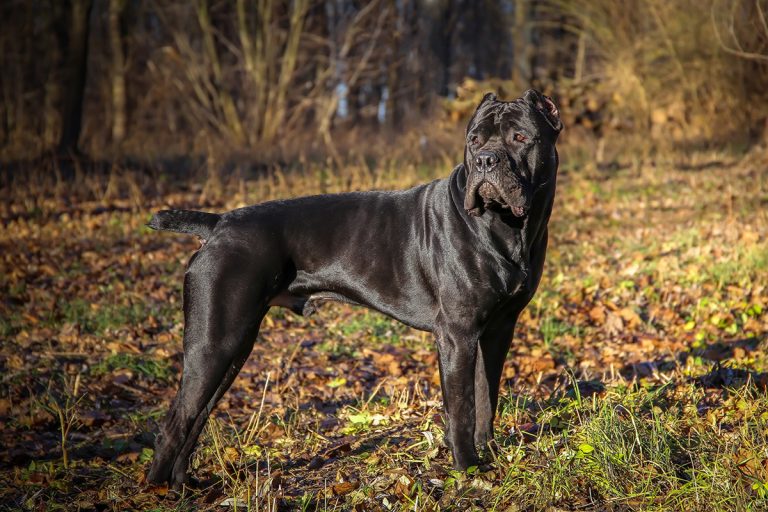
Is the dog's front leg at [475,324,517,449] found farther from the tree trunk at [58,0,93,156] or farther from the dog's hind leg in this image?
the tree trunk at [58,0,93,156]

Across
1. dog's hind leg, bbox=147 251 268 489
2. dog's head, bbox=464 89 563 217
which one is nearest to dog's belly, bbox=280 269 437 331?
dog's hind leg, bbox=147 251 268 489

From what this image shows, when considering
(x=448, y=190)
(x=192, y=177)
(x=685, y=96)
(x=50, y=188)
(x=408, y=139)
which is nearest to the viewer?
(x=448, y=190)

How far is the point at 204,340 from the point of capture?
375cm

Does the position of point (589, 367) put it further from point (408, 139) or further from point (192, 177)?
point (408, 139)

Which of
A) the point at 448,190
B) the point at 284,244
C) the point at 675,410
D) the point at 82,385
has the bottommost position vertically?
the point at 82,385

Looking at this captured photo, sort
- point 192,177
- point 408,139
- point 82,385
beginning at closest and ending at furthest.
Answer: point 82,385 → point 192,177 → point 408,139

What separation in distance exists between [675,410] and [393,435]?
1497mm

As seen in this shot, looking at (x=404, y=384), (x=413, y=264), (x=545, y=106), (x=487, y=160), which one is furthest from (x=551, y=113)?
(x=404, y=384)

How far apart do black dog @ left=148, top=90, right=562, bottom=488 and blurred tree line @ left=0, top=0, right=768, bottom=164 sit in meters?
5.23

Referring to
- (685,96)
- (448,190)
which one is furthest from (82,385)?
(685,96)

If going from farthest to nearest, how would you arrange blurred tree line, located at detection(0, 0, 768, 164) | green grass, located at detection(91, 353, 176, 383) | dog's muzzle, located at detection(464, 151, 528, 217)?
blurred tree line, located at detection(0, 0, 768, 164) → green grass, located at detection(91, 353, 176, 383) → dog's muzzle, located at detection(464, 151, 528, 217)

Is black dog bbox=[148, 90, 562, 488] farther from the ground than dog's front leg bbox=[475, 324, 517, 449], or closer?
farther from the ground

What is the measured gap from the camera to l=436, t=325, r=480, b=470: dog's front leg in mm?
3582

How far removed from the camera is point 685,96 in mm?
14148
